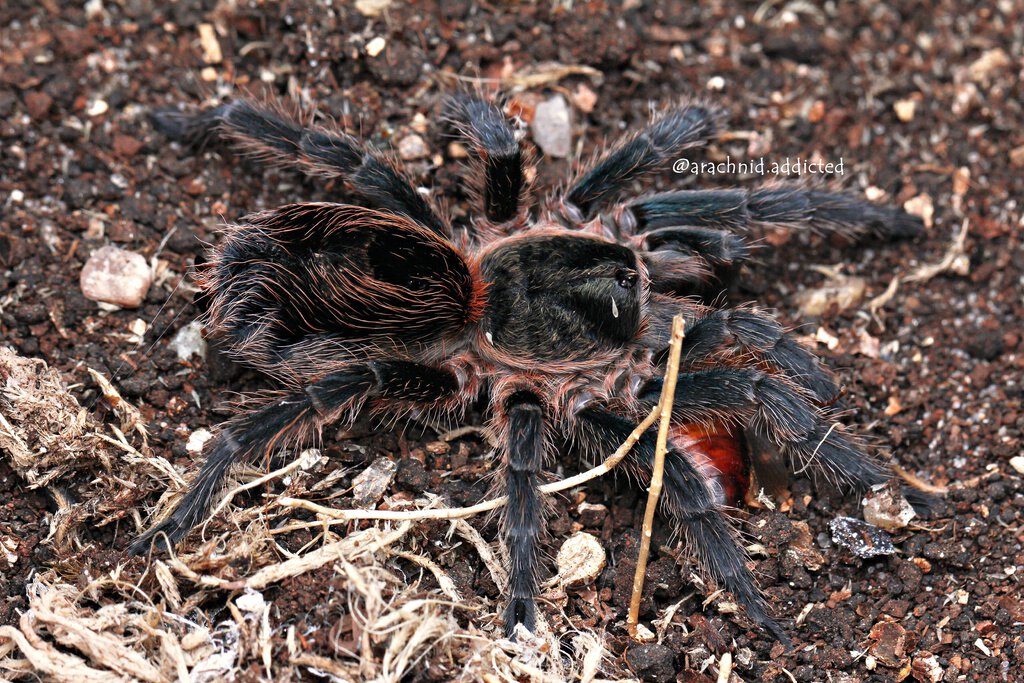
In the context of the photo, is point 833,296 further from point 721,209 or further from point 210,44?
point 210,44

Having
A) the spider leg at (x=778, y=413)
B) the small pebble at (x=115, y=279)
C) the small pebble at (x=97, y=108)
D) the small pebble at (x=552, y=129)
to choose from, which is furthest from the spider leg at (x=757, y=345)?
the small pebble at (x=97, y=108)

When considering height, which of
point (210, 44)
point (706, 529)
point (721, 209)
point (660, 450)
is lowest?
point (706, 529)

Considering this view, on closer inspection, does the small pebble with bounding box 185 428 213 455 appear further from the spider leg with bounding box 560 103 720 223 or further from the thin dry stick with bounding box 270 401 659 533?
the spider leg with bounding box 560 103 720 223

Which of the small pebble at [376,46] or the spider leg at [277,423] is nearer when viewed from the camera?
the spider leg at [277,423]

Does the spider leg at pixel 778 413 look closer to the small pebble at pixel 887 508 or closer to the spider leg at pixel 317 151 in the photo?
the small pebble at pixel 887 508

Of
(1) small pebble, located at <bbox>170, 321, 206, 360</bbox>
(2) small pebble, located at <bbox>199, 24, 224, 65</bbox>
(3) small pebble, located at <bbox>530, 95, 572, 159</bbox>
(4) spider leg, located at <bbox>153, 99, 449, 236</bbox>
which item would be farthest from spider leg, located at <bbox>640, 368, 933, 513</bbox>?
(2) small pebble, located at <bbox>199, 24, 224, 65</bbox>

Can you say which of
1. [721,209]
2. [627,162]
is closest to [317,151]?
[627,162]

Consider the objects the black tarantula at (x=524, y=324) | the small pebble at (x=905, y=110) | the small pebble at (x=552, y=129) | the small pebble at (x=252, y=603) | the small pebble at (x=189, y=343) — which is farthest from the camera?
the small pebble at (x=905, y=110)
